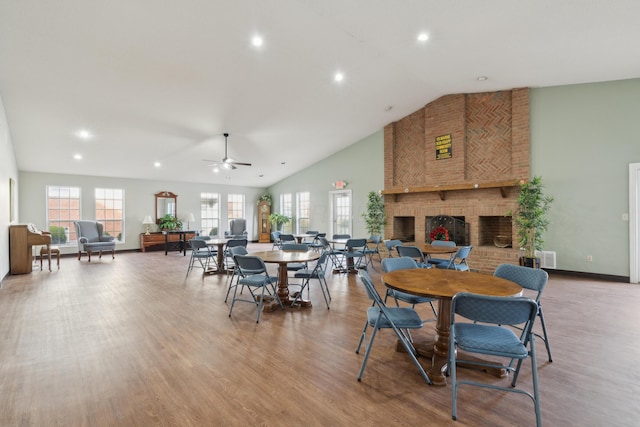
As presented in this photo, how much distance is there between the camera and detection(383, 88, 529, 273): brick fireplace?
6582mm

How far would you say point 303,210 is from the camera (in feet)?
38.2

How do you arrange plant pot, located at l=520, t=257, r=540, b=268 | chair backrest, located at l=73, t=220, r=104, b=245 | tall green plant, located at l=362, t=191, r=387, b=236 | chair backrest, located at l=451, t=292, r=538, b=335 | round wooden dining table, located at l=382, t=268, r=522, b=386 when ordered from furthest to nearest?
chair backrest, located at l=73, t=220, r=104, b=245 < tall green plant, located at l=362, t=191, r=387, b=236 < plant pot, located at l=520, t=257, r=540, b=268 < round wooden dining table, located at l=382, t=268, r=522, b=386 < chair backrest, located at l=451, t=292, r=538, b=335

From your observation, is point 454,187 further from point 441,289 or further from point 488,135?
point 441,289

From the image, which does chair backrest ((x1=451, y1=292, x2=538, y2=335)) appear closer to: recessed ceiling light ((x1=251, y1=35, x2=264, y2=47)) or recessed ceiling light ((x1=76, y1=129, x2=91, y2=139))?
recessed ceiling light ((x1=251, y1=35, x2=264, y2=47))

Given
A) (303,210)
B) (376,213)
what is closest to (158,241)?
(303,210)

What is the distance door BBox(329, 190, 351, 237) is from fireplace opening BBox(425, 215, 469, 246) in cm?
279

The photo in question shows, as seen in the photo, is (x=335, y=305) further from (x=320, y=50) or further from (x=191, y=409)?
(x=320, y=50)

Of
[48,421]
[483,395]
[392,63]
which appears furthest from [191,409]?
[392,63]

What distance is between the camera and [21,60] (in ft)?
14.2

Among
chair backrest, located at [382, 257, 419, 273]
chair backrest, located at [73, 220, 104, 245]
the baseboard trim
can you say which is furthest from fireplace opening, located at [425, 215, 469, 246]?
chair backrest, located at [73, 220, 104, 245]

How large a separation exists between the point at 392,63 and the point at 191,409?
5.52 meters

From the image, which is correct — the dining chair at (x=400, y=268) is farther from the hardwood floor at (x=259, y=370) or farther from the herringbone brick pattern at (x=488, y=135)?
the herringbone brick pattern at (x=488, y=135)

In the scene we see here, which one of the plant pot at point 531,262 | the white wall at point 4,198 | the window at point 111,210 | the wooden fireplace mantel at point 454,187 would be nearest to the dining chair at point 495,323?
the plant pot at point 531,262

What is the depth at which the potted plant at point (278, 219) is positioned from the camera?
1212cm
